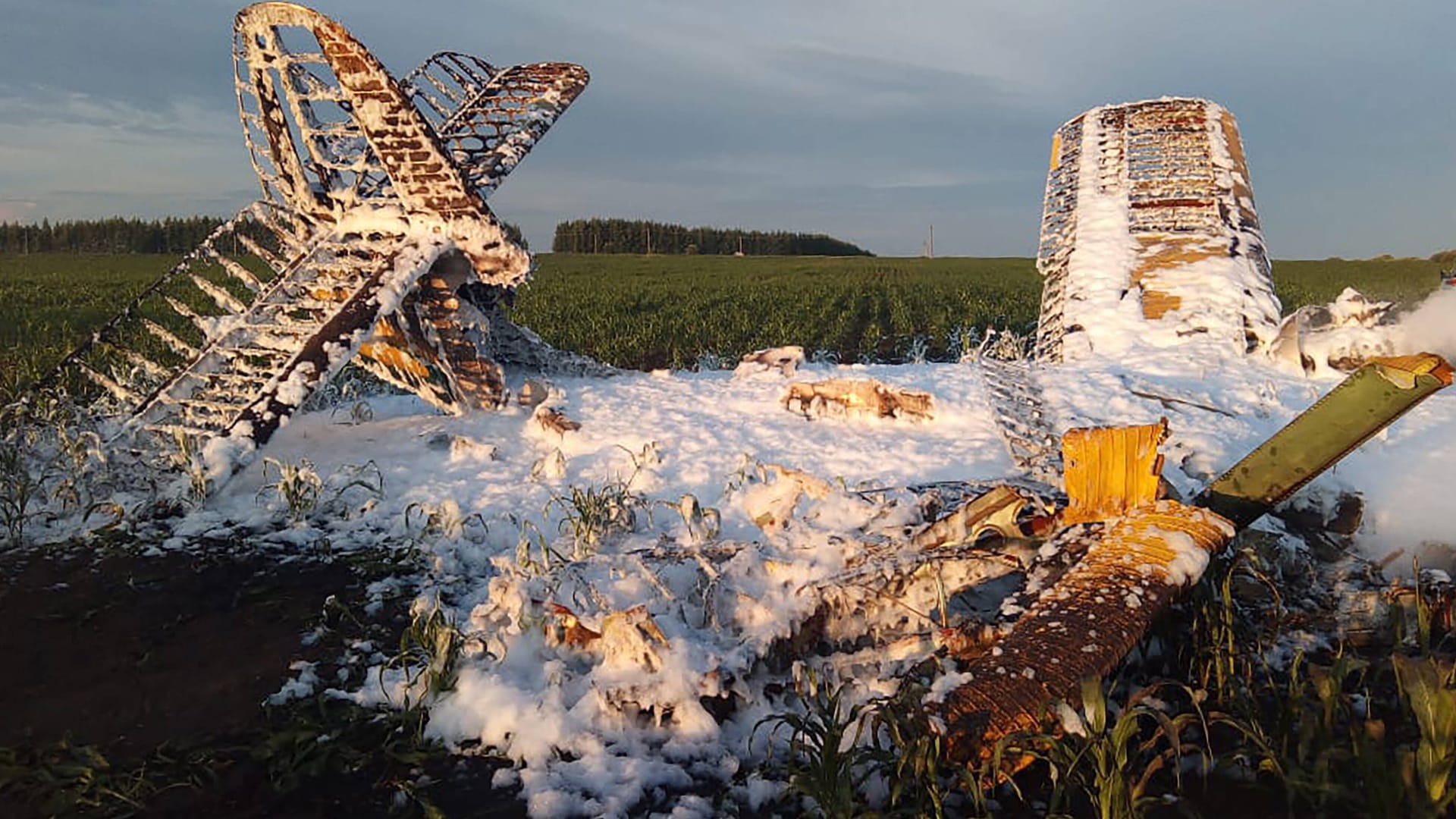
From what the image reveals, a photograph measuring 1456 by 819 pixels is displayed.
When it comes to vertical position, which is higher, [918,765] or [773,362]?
[773,362]

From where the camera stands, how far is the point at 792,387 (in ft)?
23.9

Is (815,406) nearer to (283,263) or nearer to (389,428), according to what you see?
(389,428)

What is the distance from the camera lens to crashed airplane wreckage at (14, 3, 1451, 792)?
3.32 meters

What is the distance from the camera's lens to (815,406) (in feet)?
23.2

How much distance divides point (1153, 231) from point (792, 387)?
5204 millimetres

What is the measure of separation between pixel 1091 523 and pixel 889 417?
2973mm

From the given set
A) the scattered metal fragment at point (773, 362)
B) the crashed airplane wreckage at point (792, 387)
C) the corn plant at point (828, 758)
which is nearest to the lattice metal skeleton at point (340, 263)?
the crashed airplane wreckage at point (792, 387)

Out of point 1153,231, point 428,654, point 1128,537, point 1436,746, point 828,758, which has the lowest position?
point 428,654

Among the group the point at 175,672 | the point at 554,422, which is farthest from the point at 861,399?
the point at 175,672

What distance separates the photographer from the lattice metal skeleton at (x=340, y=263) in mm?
6039

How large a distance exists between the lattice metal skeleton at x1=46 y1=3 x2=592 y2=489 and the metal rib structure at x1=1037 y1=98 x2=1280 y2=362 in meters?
5.22

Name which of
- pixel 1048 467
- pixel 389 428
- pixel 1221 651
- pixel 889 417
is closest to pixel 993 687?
pixel 1221 651

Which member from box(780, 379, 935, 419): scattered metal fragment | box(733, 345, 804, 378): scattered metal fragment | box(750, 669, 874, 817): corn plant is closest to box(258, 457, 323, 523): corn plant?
box(780, 379, 935, 419): scattered metal fragment

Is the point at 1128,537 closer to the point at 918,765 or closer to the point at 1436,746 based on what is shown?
the point at 1436,746
